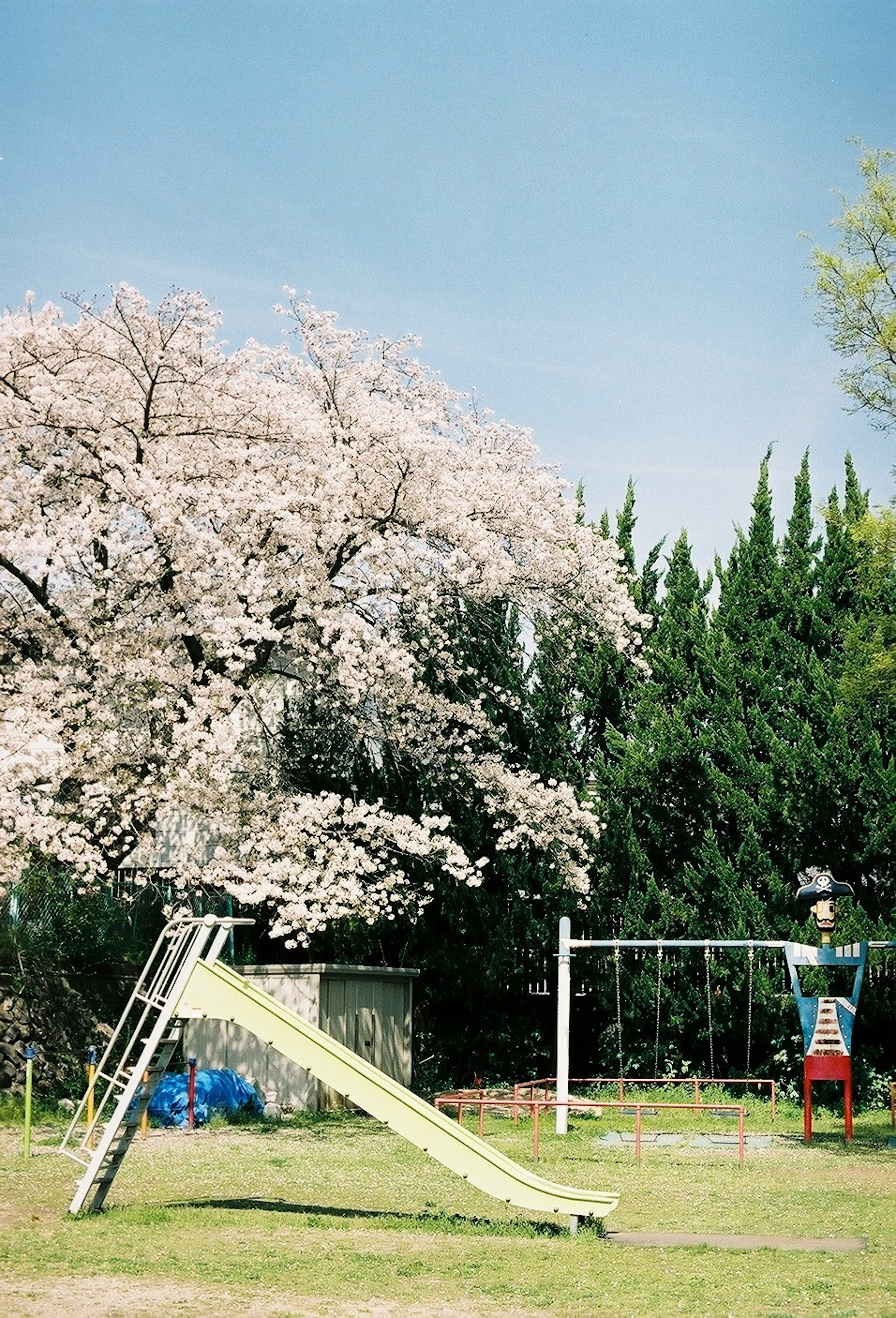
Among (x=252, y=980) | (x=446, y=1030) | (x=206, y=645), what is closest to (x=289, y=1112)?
(x=252, y=980)

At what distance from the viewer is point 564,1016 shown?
21281 mm

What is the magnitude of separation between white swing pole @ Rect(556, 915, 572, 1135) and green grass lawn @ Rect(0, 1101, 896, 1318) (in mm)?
2102

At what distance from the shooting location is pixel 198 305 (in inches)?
790

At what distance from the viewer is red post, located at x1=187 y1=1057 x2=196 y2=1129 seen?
19.2 m

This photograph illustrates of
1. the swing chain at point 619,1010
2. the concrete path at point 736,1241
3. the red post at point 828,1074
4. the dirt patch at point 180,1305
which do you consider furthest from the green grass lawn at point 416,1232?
the swing chain at point 619,1010

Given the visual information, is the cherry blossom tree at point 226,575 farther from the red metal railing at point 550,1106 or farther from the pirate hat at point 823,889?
the pirate hat at point 823,889

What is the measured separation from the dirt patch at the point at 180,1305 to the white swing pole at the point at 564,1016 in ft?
39.9

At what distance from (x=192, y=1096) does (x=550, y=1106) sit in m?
4.74

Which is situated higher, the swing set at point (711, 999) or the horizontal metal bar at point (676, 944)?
the horizontal metal bar at point (676, 944)

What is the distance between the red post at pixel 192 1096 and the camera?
755 inches

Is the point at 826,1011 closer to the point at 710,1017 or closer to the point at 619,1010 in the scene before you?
the point at 710,1017

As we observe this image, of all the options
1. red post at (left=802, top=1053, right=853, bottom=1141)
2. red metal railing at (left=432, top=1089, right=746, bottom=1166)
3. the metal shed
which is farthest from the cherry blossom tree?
red post at (left=802, top=1053, right=853, bottom=1141)

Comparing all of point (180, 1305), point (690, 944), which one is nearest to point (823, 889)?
point (690, 944)

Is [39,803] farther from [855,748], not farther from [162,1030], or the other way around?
[855,748]
